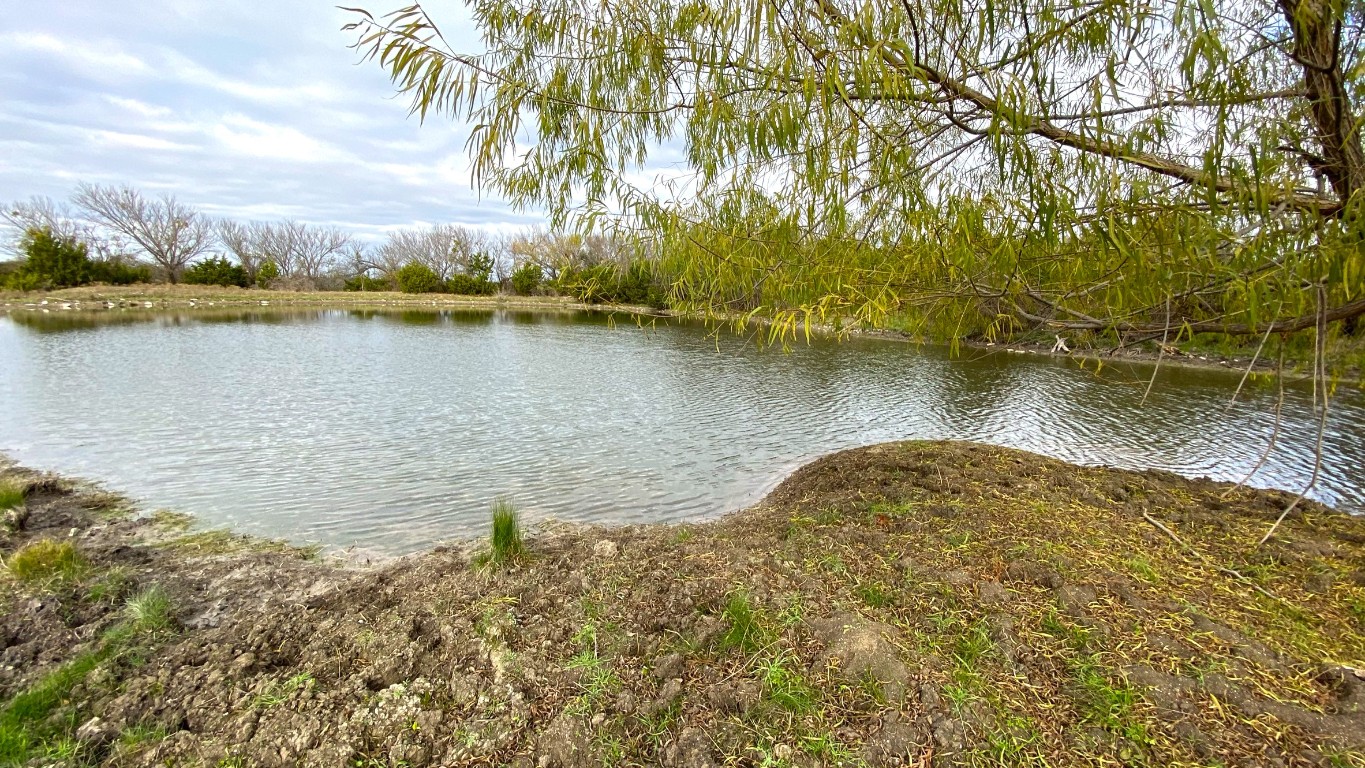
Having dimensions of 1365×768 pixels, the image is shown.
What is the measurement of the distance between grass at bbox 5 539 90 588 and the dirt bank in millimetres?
80

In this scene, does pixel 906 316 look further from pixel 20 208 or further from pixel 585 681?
pixel 20 208

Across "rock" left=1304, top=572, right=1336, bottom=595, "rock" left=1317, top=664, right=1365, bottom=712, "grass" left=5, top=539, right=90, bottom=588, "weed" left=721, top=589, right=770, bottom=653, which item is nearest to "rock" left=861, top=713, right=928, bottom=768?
"weed" left=721, top=589, right=770, bottom=653

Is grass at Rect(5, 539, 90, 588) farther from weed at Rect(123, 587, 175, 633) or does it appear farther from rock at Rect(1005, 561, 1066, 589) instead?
rock at Rect(1005, 561, 1066, 589)

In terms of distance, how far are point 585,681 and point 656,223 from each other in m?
2.04

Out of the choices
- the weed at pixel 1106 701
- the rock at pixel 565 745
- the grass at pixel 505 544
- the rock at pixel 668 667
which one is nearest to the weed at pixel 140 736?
the rock at pixel 565 745

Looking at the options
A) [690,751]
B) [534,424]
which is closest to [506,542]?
[690,751]

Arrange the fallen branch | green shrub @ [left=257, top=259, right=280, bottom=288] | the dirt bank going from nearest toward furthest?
the dirt bank
the fallen branch
green shrub @ [left=257, top=259, right=280, bottom=288]

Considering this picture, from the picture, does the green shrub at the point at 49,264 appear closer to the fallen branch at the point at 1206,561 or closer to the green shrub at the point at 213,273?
the green shrub at the point at 213,273

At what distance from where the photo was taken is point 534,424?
26.8 ft

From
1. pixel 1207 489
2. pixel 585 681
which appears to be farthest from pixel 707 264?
pixel 1207 489

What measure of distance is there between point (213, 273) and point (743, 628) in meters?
48.9

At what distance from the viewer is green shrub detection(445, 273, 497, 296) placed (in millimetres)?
44719

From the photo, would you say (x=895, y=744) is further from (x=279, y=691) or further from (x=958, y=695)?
(x=279, y=691)

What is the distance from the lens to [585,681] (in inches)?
79.8
